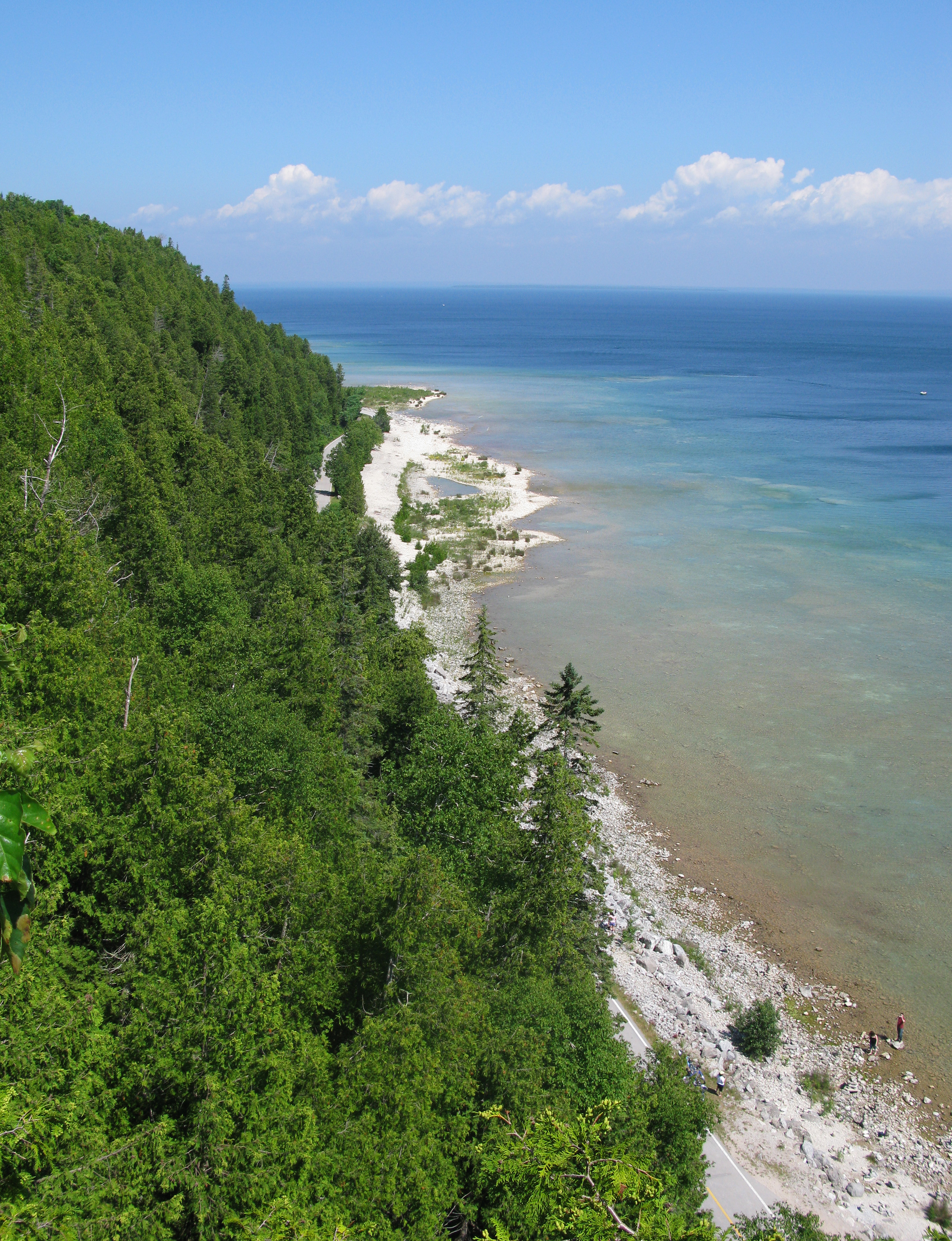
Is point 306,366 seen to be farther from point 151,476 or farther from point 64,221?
point 151,476

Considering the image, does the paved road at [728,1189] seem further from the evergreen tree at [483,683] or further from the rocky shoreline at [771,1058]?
the evergreen tree at [483,683]

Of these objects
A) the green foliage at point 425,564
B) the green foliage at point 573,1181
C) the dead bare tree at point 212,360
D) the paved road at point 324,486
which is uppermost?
the dead bare tree at point 212,360

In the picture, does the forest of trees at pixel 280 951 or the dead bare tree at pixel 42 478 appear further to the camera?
the dead bare tree at pixel 42 478

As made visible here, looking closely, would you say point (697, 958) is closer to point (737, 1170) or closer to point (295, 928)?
point (737, 1170)

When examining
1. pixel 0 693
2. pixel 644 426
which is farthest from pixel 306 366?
pixel 0 693

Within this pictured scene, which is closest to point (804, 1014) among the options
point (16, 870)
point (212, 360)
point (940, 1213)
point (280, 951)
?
point (940, 1213)

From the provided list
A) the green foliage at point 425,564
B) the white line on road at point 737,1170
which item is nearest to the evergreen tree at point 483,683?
the white line on road at point 737,1170

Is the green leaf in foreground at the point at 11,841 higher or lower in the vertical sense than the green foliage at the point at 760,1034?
higher
